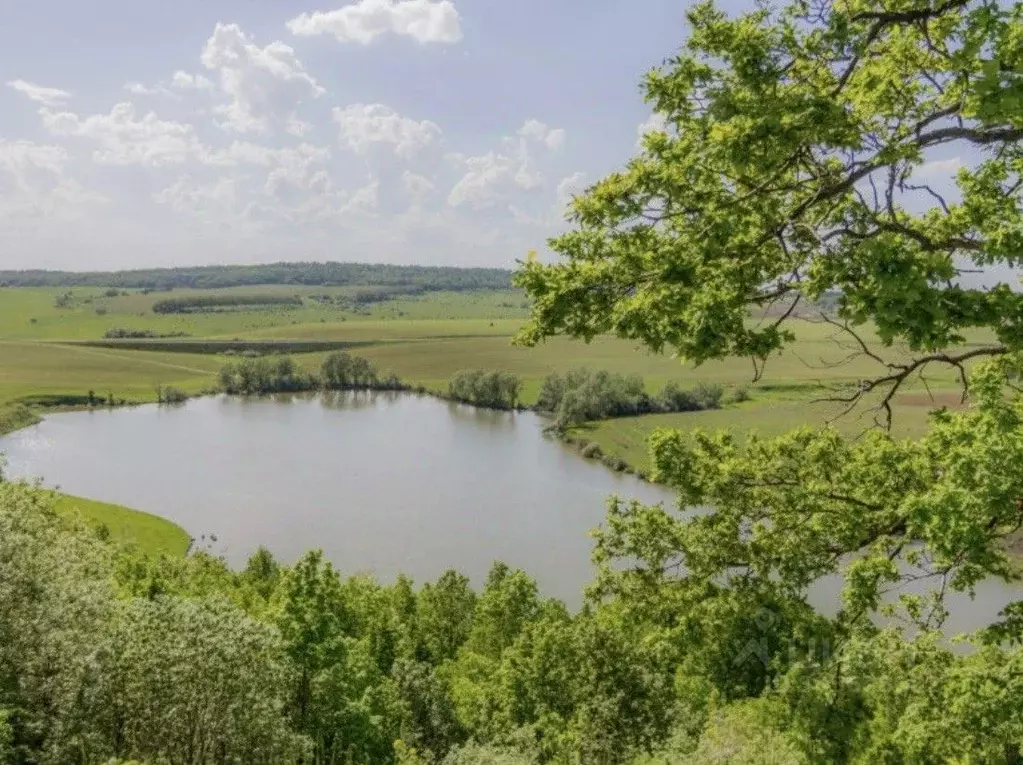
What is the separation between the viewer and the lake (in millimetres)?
49062

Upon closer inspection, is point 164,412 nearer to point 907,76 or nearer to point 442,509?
point 442,509

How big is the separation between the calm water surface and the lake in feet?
0.53

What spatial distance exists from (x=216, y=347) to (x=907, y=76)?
177m

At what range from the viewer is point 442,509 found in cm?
5931

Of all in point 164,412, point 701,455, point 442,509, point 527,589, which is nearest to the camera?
point 701,455

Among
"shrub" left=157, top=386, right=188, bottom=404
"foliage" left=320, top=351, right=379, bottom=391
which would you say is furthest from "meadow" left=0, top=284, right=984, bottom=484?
"foliage" left=320, top=351, right=379, bottom=391

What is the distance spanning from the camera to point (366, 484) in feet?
221

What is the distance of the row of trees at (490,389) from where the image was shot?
11206 centimetres

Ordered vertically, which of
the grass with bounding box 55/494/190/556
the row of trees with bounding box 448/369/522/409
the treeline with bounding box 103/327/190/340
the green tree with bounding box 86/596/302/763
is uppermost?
the treeline with bounding box 103/327/190/340

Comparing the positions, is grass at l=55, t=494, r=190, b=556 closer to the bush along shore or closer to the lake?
the lake

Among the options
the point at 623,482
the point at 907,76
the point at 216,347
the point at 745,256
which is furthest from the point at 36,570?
the point at 216,347

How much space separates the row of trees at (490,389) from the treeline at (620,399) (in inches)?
400

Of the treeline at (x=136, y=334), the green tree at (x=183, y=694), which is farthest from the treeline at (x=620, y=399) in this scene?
the treeline at (x=136, y=334)

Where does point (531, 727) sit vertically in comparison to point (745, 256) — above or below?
below
